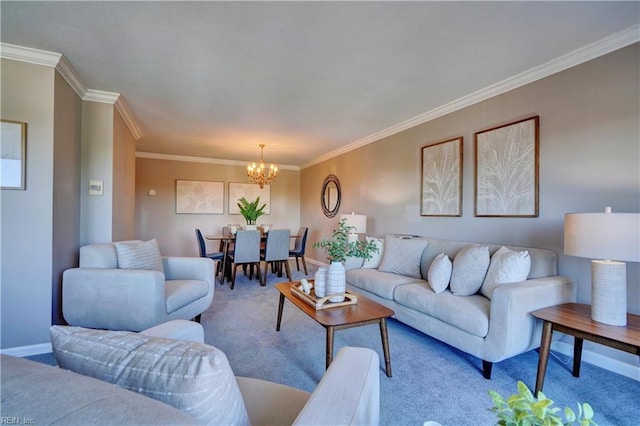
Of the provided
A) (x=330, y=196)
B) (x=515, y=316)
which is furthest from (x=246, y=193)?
(x=515, y=316)

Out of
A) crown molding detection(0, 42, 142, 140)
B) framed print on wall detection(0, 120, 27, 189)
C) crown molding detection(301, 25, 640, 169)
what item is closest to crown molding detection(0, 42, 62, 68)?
crown molding detection(0, 42, 142, 140)

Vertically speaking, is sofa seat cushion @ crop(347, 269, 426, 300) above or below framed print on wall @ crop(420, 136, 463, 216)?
below

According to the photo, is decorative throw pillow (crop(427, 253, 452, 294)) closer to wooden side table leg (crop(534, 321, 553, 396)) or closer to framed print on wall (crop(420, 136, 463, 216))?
wooden side table leg (crop(534, 321, 553, 396))

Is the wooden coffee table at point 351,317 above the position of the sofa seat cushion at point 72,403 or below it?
below

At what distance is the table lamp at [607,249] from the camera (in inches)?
61.1

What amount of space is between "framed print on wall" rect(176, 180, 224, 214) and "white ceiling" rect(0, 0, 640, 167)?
286cm

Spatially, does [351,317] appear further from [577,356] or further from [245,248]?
[245,248]

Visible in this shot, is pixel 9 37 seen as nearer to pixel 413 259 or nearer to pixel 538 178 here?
pixel 413 259

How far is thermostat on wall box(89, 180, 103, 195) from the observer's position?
2.99 meters

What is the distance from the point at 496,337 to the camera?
1.88 meters

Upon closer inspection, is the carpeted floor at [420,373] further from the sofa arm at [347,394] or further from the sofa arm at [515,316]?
the sofa arm at [347,394]

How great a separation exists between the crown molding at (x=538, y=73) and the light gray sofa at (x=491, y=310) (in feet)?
4.92

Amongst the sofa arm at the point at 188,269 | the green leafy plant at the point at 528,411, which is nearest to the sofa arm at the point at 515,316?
the green leafy plant at the point at 528,411

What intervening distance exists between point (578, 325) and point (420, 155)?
2.45 metres
